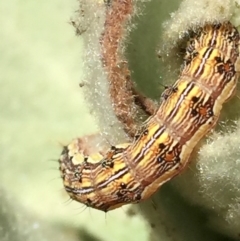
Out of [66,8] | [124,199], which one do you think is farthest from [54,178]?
[66,8]

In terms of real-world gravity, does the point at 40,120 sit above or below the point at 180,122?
above

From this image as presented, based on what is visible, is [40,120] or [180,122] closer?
[180,122]

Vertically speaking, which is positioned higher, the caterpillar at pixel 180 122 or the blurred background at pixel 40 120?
the blurred background at pixel 40 120

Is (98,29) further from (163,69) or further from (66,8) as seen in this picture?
(66,8)

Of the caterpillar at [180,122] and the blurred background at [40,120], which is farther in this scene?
the blurred background at [40,120]

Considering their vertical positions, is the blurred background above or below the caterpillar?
above
